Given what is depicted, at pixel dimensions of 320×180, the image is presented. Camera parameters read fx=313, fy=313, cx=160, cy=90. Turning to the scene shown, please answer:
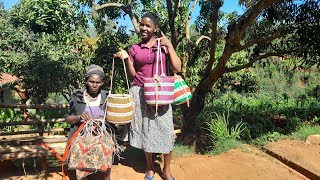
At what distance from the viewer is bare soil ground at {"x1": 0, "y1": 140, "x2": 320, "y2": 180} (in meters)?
3.65

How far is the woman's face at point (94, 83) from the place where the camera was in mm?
3055

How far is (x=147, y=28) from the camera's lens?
3.01m

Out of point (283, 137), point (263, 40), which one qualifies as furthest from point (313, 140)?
point (263, 40)

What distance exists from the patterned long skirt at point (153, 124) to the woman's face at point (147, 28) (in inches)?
21.3

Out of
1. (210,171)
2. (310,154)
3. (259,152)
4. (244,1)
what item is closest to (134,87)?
(210,171)

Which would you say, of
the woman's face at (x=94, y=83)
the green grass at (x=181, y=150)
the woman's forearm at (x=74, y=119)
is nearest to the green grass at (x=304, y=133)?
the green grass at (x=181, y=150)

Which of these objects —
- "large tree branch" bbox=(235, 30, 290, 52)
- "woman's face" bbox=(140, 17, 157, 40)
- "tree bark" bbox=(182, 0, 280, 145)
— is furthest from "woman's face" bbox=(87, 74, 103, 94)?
"large tree branch" bbox=(235, 30, 290, 52)

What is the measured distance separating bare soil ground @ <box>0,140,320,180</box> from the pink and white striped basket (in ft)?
3.49

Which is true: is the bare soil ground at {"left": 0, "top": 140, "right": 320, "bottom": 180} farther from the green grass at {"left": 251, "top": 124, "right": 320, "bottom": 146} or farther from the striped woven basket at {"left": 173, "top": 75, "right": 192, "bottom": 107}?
the striped woven basket at {"left": 173, "top": 75, "right": 192, "bottom": 107}

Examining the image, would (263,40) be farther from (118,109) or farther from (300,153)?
(118,109)

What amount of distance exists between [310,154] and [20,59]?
538 centimetres

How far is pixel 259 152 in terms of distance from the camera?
14.6 feet

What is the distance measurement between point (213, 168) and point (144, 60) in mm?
1682

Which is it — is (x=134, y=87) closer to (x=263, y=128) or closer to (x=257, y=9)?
(x=257, y=9)
